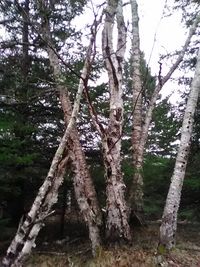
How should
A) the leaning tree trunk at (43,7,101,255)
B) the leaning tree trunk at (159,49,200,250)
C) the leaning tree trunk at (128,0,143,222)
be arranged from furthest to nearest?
the leaning tree trunk at (128,0,143,222) → the leaning tree trunk at (43,7,101,255) → the leaning tree trunk at (159,49,200,250)

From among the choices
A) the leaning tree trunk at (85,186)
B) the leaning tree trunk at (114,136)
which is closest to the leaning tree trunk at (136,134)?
the leaning tree trunk at (114,136)

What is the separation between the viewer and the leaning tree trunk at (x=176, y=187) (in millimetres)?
7887

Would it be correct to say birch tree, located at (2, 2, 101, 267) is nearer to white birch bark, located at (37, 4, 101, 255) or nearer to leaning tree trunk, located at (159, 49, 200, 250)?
white birch bark, located at (37, 4, 101, 255)

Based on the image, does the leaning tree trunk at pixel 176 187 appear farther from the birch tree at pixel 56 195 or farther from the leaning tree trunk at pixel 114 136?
the birch tree at pixel 56 195

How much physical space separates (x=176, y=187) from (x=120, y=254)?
182 cm

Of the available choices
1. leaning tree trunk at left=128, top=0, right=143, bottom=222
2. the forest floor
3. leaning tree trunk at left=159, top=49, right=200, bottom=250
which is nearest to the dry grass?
the forest floor

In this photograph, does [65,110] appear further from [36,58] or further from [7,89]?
[36,58]

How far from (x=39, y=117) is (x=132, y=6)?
477 cm

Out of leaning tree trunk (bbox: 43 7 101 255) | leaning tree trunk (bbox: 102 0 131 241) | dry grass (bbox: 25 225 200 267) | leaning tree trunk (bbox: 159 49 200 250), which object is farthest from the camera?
leaning tree trunk (bbox: 43 7 101 255)

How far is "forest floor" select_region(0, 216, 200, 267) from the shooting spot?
7555mm

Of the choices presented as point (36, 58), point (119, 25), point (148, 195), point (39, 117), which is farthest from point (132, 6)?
point (148, 195)

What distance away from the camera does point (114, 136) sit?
909 cm

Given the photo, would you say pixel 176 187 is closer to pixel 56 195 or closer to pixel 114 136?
pixel 114 136

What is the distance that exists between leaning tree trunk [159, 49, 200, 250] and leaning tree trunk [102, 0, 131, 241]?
0.88 meters
